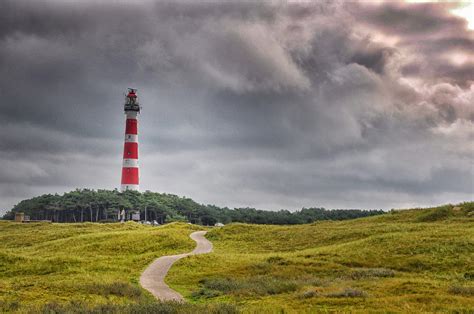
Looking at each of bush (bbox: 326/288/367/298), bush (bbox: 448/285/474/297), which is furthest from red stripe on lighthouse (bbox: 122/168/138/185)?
bush (bbox: 448/285/474/297)

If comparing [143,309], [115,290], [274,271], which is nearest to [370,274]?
[274,271]

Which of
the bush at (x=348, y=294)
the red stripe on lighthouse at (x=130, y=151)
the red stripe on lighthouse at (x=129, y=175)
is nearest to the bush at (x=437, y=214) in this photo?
the bush at (x=348, y=294)

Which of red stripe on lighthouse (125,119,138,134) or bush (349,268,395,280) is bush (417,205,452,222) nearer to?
bush (349,268,395,280)

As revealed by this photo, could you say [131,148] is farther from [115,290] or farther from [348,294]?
[348,294]

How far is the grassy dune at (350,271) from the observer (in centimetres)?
2552

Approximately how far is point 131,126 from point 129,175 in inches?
498

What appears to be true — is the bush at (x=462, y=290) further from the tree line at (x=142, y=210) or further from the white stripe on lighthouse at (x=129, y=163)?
the tree line at (x=142, y=210)

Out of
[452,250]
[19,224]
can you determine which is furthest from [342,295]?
[19,224]

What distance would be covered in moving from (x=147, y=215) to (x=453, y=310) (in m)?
141

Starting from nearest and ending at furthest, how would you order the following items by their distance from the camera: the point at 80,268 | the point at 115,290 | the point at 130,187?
the point at 115,290 → the point at 80,268 → the point at 130,187

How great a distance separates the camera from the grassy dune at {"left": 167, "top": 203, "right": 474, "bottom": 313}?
25516 millimetres

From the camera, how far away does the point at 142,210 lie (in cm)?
14600

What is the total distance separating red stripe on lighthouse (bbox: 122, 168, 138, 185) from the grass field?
53.6 metres

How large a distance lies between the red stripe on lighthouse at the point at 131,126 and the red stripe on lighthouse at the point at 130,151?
3.55m
